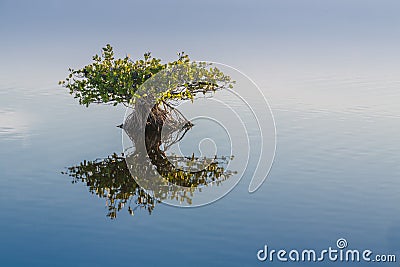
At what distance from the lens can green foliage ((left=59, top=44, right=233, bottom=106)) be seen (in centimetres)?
2483

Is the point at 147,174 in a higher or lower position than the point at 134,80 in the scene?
lower

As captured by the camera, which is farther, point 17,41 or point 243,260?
point 17,41

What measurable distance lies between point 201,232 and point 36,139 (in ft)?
36.9

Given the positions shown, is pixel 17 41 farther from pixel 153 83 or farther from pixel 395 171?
pixel 395 171

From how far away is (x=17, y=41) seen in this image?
226ft

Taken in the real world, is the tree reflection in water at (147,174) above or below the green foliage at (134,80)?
below

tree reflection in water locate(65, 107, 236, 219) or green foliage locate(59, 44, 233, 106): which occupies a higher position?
green foliage locate(59, 44, 233, 106)

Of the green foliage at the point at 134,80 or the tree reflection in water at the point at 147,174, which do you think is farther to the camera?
the green foliage at the point at 134,80

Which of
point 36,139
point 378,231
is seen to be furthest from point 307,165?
point 36,139

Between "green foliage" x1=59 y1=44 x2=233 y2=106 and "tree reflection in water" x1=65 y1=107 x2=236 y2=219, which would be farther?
"green foliage" x1=59 y1=44 x2=233 y2=106

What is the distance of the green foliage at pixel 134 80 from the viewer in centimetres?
2483

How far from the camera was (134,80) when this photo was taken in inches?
982

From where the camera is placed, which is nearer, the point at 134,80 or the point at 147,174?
the point at 147,174

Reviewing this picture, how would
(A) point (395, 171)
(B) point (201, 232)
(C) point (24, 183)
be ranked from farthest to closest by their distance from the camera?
(A) point (395, 171) → (C) point (24, 183) → (B) point (201, 232)
